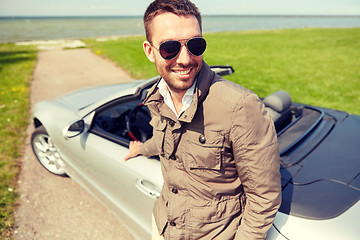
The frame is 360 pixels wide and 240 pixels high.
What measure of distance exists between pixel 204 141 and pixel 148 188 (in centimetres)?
89

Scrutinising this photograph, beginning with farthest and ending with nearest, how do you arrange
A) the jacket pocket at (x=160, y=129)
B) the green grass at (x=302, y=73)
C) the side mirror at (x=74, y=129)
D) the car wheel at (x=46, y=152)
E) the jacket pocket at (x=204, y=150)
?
the green grass at (x=302, y=73) → the car wheel at (x=46, y=152) → the side mirror at (x=74, y=129) → the jacket pocket at (x=160, y=129) → the jacket pocket at (x=204, y=150)

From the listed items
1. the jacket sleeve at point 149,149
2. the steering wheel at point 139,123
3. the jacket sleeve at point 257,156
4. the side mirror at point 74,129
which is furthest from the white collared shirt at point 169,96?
the steering wheel at point 139,123

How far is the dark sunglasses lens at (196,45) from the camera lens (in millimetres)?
1132

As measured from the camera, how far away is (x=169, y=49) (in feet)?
3.78

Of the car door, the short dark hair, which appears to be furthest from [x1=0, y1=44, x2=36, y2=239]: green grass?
the short dark hair

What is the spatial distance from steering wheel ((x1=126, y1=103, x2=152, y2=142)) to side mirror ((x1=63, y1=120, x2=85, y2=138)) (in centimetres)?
55

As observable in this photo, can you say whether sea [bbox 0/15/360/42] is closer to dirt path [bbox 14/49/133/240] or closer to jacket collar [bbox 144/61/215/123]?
jacket collar [bbox 144/61/215/123]

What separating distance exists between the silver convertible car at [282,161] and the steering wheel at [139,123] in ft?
0.04

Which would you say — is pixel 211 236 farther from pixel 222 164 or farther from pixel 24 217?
pixel 24 217

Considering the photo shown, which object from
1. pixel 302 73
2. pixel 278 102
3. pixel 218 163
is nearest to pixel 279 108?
pixel 278 102

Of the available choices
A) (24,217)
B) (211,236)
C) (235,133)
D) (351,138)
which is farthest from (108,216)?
(351,138)

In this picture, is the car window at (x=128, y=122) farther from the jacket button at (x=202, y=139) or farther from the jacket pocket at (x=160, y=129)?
the jacket button at (x=202, y=139)

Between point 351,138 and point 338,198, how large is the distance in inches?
30.8

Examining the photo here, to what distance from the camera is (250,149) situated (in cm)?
102
